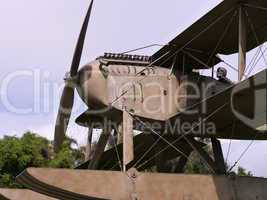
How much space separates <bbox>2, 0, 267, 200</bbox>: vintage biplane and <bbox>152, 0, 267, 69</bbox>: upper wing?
2 cm

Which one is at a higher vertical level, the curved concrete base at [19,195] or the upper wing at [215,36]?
the upper wing at [215,36]

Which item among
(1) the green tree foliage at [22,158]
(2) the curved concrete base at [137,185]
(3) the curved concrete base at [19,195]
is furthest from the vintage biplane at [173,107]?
(1) the green tree foliage at [22,158]

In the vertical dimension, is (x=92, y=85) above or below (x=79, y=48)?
below

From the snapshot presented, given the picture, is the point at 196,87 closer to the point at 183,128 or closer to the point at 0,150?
the point at 183,128

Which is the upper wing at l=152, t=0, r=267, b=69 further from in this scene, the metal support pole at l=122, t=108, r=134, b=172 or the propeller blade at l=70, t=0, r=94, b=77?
the propeller blade at l=70, t=0, r=94, b=77

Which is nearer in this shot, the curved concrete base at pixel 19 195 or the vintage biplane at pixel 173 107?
the vintage biplane at pixel 173 107

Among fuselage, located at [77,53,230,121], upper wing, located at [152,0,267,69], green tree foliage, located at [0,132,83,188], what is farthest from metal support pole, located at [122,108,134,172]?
green tree foliage, located at [0,132,83,188]

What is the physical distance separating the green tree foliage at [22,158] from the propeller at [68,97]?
54.6 feet

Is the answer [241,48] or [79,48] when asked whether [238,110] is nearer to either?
[241,48]

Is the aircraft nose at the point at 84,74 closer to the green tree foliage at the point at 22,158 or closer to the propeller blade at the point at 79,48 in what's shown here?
the propeller blade at the point at 79,48

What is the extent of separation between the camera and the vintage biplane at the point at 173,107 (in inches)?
403

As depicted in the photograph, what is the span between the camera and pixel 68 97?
12.4 metres

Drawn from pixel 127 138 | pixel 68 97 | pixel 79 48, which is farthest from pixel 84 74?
pixel 127 138

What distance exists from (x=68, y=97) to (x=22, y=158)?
60.8 feet
